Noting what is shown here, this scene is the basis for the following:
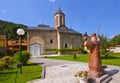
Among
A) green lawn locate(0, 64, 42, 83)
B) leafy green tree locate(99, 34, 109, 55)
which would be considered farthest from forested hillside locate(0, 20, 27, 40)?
green lawn locate(0, 64, 42, 83)

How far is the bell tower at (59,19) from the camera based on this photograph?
4253cm

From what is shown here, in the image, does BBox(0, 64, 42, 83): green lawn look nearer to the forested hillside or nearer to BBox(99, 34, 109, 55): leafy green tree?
BBox(99, 34, 109, 55): leafy green tree

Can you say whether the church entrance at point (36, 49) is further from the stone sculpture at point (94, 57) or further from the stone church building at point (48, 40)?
the stone sculpture at point (94, 57)

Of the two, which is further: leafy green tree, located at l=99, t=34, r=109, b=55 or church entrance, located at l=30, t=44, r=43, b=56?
church entrance, located at l=30, t=44, r=43, b=56

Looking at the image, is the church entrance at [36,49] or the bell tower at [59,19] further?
the bell tower at [59,19]

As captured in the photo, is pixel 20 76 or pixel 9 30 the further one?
pixel 9 30

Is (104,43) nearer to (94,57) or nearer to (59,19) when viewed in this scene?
(94,57)

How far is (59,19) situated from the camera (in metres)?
42.6

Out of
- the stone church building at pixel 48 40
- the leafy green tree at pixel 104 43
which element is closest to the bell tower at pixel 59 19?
the stone church building at pixel 48 40

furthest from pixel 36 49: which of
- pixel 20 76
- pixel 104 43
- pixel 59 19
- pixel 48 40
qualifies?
pixel 20 76

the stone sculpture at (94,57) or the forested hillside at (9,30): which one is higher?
the forested hillside at (9,30)

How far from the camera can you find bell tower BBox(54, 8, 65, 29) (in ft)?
140

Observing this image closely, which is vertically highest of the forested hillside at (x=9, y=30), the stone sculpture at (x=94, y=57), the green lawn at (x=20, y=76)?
the forested hillside at (x=9, y=30)

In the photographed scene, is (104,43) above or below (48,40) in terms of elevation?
below
